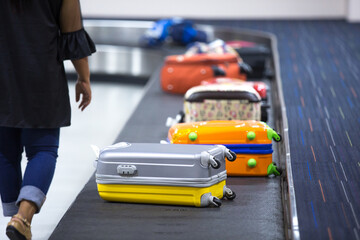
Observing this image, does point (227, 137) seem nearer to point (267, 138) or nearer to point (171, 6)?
point (267, 138)

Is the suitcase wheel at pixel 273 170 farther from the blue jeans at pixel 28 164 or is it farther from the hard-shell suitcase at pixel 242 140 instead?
the blue jeans at pixel 28 164

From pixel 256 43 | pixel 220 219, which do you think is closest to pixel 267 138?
pixel 220 219

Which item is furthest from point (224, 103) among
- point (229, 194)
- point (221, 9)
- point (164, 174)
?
point (221, 9)

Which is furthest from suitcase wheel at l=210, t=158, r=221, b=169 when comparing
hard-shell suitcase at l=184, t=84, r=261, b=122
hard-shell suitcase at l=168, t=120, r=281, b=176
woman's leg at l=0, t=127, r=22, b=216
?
hard-shell suitcase at l=184, t=84, r=261, b=122

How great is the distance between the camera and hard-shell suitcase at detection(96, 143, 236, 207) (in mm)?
2541

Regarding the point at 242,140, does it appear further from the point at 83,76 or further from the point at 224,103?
the point at 83,76

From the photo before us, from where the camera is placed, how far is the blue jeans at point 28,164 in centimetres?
243

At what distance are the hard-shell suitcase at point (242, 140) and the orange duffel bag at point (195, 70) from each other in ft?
6.43

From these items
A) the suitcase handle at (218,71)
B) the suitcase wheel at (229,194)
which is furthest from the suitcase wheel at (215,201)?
the suitcase handle at (218,71)

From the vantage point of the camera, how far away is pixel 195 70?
5.10 metres

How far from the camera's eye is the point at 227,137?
3078 mm

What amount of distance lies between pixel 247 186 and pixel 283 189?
0.51 feet

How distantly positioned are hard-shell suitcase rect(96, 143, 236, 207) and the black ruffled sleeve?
42 centimetres

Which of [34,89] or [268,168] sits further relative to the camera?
[268,168]
